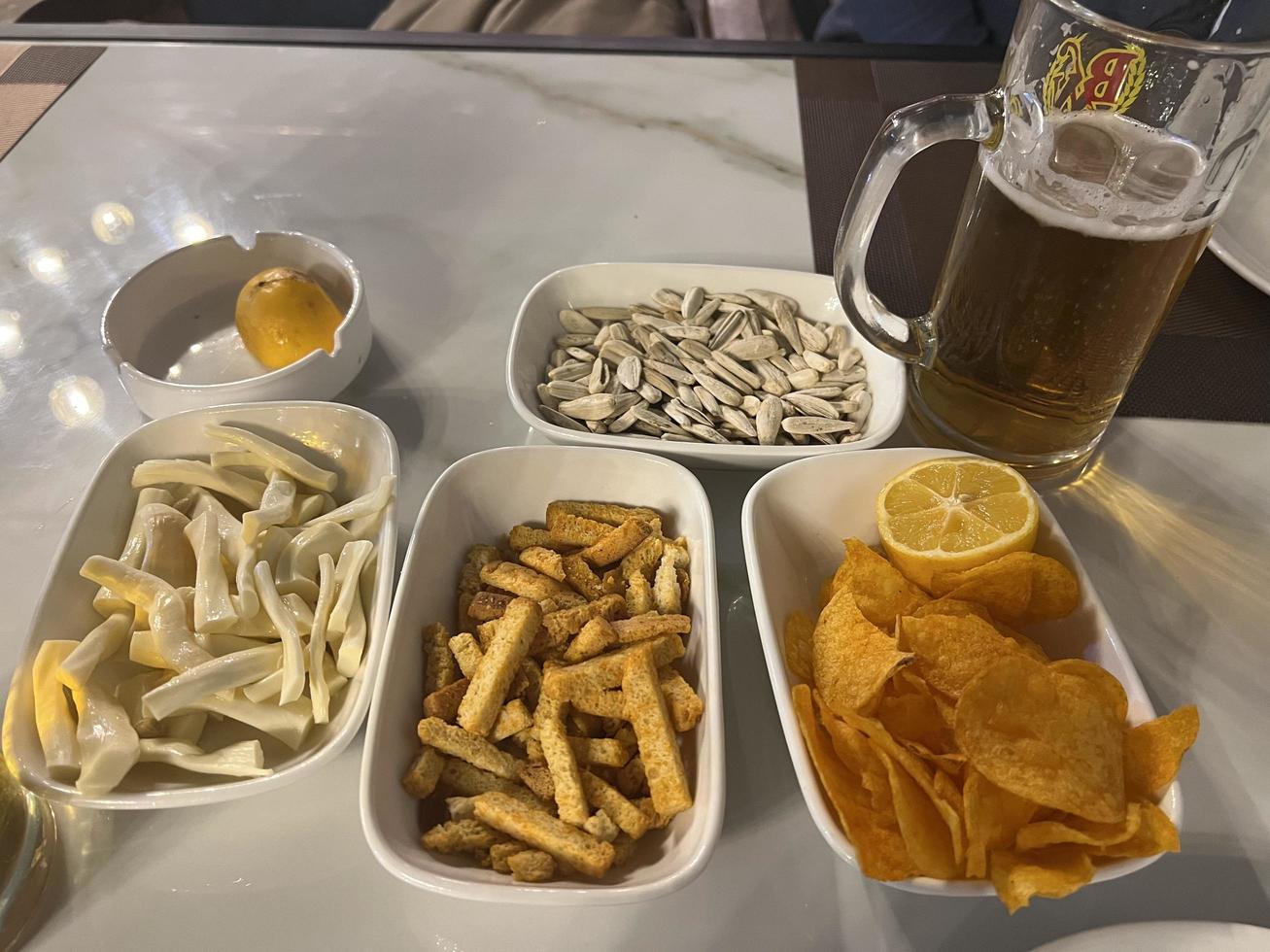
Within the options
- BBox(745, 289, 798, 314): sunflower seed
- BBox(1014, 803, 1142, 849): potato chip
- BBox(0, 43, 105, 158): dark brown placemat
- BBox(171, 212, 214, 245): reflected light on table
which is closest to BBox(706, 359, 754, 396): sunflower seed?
BBox(745, 289, 798, 314): sunflower seed

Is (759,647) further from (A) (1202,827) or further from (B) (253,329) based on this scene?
(B) (253,329)

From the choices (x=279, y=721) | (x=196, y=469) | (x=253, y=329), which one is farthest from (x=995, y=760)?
(x=253, y=329)

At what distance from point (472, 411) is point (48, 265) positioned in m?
0.60

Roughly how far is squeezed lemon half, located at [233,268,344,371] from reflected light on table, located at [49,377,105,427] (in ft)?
0.58

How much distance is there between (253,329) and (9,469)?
0.86 feet

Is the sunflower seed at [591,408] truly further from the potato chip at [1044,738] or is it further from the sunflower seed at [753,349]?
the potato chip at [1044,738]

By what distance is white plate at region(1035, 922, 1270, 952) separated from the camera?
1.49ft

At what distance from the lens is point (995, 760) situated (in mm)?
477

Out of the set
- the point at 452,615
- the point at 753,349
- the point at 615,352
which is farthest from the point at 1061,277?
the point at 452,615

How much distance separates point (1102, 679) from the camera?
54 cm

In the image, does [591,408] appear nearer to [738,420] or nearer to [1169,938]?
[738,420]

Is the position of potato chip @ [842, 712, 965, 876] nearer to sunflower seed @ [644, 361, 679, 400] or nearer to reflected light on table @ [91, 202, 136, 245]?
sunflower seed @ [644, 361, 679, 400]

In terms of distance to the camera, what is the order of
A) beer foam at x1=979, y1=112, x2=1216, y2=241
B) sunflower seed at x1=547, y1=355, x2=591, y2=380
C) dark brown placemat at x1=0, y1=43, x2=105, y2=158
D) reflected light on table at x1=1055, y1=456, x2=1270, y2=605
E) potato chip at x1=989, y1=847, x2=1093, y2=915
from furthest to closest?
dark brown placemat at x1=0, y1=43, x2=105, y2=158
sunflower seed at x1=547, y1=355, x2=591, y2=380
reflected light on table at x1=1055, y1=456, x2=1270, y2=605
beer foam at x1=979, y1=112, x2=1216, y2=241
potato chip at x1=989, y1=847, x2=1093, y2=915

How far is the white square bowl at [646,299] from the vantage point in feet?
2.33
